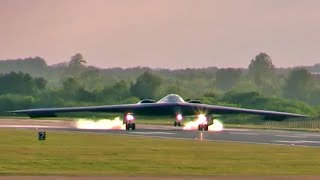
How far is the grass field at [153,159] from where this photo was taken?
102ft

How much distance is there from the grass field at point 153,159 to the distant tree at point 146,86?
76443mm

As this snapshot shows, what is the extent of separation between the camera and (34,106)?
400 ft

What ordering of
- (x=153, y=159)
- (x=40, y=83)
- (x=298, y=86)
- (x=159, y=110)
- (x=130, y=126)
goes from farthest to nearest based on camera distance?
1. (x=298, y=86)
2. (x=40, y=83)
3. (x=159, y=110)
4. (x=130, y=126)
5. (x=153, y=159)

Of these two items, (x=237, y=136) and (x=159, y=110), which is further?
(x=159, y=110)

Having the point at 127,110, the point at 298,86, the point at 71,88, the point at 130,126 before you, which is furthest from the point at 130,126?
the point at 298,86

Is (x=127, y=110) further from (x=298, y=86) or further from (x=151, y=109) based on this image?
(x=298, y=86)

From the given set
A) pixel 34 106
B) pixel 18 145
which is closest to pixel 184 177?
pixel 18 145

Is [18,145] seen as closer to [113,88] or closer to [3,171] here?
[3,171]

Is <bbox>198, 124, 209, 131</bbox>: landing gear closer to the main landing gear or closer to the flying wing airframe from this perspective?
the flying wing airframe

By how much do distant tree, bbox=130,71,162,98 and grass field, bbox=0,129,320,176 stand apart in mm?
76443

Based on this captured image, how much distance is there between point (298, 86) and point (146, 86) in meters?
66.7

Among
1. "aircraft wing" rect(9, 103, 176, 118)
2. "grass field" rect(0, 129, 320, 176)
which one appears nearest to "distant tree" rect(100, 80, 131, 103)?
"aircraft wing" rect(9, 103, 176, 118)

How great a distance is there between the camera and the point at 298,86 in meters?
188

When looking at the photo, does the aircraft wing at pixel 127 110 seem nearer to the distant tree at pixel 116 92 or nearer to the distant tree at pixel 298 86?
the distant tree at pixel 116 92
